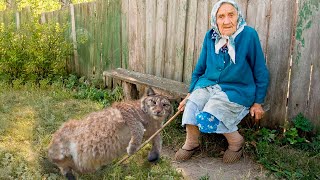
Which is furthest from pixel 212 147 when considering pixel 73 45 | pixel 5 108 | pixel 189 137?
→ pixel 73 45

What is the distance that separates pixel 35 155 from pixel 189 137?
1722 millimetres

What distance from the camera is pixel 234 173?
13.3 ft

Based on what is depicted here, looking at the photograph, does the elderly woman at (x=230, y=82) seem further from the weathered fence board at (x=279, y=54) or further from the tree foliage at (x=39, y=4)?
the tree foliage at (x=39, y=4)

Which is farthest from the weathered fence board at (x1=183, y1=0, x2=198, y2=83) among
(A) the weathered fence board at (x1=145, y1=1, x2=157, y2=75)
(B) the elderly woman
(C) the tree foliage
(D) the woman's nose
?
(C) the tree foliage

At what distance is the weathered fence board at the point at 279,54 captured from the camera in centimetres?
438

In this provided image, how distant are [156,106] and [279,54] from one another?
63.6 inches

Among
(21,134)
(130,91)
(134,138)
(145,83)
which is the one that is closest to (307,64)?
(134,138)

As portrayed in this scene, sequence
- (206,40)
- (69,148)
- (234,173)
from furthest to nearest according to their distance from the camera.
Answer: (206,40) → (234,173) → (69,148)

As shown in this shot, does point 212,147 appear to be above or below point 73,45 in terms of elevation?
below

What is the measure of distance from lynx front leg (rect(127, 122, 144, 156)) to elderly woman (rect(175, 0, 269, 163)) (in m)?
0.62

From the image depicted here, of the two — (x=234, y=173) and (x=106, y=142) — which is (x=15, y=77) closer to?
(x=106, y=142)

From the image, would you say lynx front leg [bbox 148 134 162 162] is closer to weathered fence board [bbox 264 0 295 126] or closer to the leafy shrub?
weathered fence board [bbox 264 0 295 126]

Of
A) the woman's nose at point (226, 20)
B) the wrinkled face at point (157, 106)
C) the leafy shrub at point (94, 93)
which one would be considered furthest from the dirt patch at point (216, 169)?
the leafy shrub at point (94, 93)

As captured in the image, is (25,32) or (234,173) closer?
(234,173)
